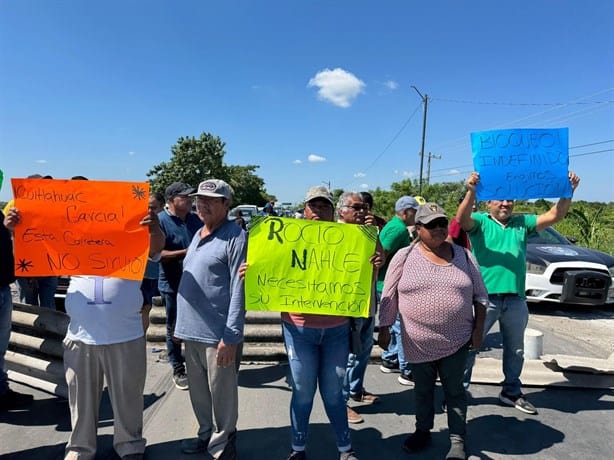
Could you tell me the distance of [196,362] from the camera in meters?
2.72

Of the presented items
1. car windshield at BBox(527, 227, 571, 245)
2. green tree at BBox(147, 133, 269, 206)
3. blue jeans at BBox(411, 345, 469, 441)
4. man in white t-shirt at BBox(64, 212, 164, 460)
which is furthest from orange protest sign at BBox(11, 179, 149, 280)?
green tree at BBox(147, 133, 269, 206)

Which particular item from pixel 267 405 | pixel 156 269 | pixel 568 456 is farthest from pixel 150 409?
pixel 568 456

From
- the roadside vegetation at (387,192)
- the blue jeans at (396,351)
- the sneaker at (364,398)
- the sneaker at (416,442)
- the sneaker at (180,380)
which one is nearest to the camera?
→ the sneaker at (416,442)

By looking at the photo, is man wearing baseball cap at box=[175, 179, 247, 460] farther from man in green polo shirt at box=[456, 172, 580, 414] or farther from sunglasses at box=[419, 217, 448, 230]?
man in green polo shirt at box=[456, 172, 580, 414]

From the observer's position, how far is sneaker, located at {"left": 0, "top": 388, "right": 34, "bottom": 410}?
3.38 m

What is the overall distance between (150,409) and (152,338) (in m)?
1.55

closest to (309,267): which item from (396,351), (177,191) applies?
(177,191)

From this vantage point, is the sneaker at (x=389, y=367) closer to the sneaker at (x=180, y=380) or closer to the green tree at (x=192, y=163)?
the sneaker at (x=180, y=380)

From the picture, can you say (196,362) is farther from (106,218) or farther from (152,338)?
(152,338)

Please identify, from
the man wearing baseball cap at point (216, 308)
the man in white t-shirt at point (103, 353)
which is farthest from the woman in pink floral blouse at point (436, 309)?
the man in white t-shirt at point (103, 353)

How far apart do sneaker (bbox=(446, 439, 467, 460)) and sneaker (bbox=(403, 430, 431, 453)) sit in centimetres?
23

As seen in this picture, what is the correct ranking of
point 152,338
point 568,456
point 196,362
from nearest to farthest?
point 196,362 → point 568,456 → point 152,338

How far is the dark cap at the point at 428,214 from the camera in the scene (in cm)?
261

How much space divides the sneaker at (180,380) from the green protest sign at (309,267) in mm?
1948
